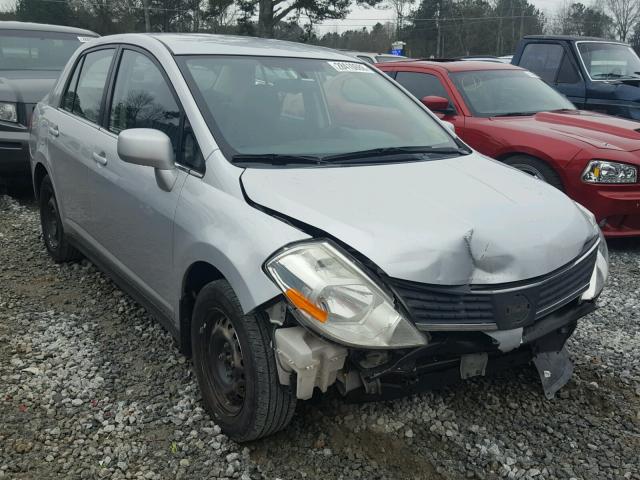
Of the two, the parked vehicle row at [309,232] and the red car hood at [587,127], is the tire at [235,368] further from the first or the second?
the red car hood at [587,127]

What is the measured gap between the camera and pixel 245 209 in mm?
2506

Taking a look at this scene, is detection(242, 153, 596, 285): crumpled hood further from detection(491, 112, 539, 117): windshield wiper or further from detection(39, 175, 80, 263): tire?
detection(491, 112, 539, 117): windshield wiper

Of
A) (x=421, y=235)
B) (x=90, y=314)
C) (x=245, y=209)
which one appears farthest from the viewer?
(x=90, y=314)

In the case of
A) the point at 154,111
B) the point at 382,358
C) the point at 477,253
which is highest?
the point at 154,111

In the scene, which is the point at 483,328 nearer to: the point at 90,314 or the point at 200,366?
the point at 200,366

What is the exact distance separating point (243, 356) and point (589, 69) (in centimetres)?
728

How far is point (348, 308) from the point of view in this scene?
7.09ft

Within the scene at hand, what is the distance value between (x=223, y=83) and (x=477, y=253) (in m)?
1.60

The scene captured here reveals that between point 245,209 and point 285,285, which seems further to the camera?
point 245,209

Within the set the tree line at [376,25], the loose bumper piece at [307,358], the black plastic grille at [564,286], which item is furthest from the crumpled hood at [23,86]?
the tree line at [376,25]

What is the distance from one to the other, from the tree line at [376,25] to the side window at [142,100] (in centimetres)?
2859

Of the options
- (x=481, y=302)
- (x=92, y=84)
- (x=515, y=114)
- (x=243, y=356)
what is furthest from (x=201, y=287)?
(x=515, y=114)

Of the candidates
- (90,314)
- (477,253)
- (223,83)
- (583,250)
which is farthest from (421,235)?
(90,314)

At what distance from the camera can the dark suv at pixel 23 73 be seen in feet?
20.7
